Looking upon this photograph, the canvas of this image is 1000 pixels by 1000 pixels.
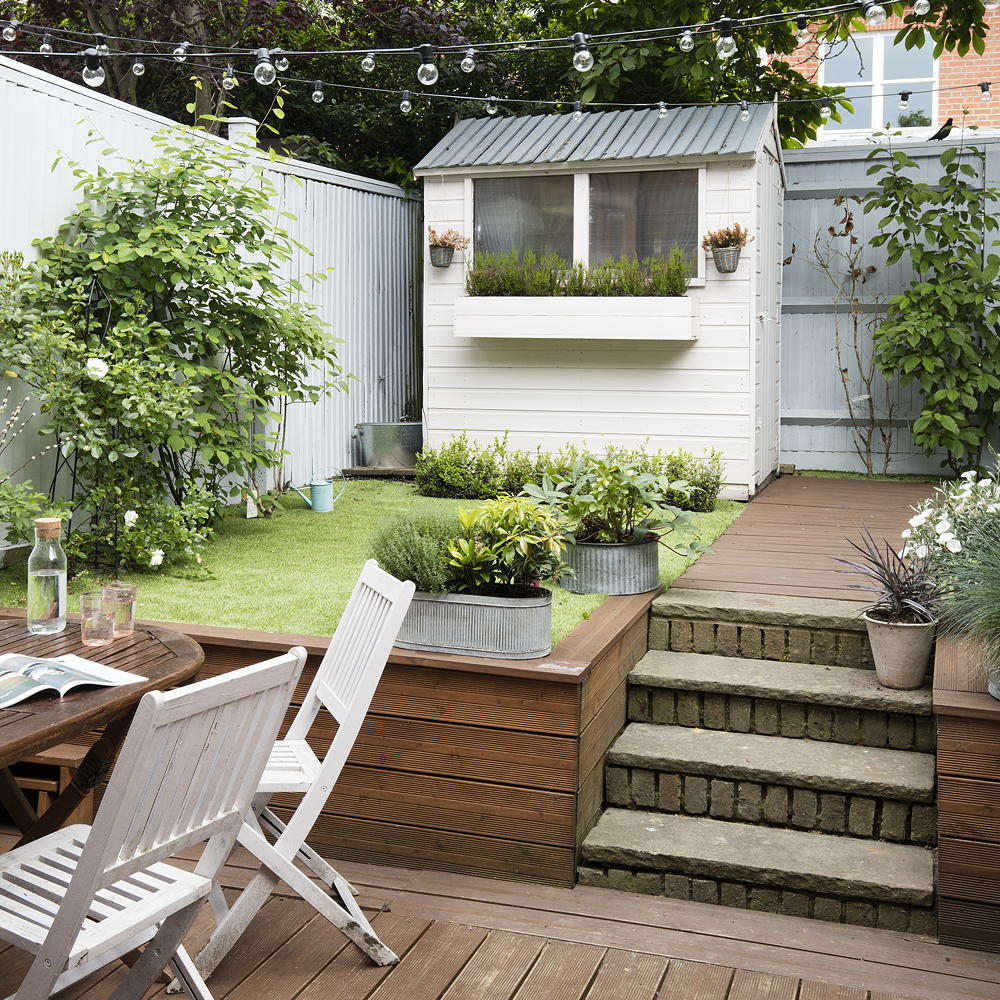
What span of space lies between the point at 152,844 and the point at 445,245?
5872 mm

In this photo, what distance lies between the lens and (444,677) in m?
3.34

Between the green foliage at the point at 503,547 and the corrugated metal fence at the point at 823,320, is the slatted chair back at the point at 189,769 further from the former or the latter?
the corrugated metal fence at the point at 823,320

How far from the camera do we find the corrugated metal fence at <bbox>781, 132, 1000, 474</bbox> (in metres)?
8.23

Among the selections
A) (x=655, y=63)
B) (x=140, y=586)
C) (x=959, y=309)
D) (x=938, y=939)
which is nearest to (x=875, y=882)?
(x=938, y=939)

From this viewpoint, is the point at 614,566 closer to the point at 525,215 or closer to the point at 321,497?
the point at 321,497

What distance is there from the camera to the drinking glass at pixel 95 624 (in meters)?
2.69

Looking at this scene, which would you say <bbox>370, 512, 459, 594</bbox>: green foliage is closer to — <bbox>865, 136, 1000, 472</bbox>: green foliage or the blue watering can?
the blue watering can

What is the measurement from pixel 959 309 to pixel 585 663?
5337 mm

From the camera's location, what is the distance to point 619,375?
23.6ft

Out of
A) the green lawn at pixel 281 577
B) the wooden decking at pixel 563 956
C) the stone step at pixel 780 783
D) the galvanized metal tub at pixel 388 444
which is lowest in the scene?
the wooden decking at pixel 563 956

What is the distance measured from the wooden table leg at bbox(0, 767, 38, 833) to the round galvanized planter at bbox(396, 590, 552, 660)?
3.66 ft

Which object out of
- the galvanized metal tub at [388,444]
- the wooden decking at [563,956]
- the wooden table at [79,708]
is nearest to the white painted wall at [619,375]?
the galvanized metal tub at [388,444]

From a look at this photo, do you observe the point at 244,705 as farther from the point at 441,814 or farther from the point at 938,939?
the point at 938,939

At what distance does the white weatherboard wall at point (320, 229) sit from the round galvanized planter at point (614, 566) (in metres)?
2.45
